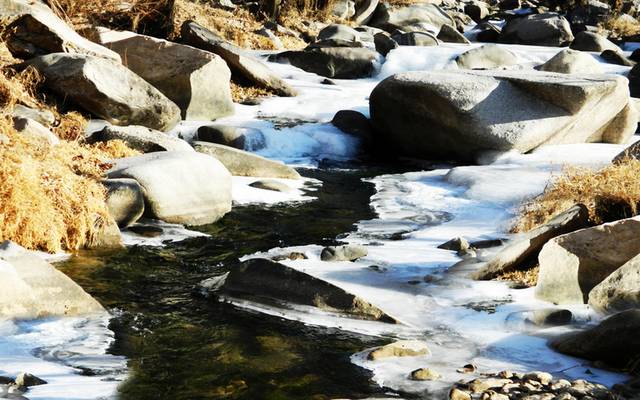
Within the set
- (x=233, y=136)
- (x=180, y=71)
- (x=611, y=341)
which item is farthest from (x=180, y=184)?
(x=180, y=71)

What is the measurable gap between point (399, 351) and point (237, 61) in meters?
11.2

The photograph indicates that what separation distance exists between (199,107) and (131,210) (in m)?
5.70

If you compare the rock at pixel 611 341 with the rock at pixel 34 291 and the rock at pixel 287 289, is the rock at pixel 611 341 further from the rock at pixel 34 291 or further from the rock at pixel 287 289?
the rock at pixel 34 291

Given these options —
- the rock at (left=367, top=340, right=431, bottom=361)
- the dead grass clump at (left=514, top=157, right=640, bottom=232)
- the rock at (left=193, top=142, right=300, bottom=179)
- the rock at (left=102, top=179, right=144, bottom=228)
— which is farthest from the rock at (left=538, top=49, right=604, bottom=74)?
the rock at (left=367, top=340, right=431, bottom=361)

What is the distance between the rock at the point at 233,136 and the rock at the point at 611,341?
826 centimetres

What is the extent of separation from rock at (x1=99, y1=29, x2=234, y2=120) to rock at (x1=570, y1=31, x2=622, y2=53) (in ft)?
36.1

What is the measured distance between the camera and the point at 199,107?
1370 centimetres

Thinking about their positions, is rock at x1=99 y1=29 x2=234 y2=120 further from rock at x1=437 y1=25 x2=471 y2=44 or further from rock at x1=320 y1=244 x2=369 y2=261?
rock at x1=437 y1=25 x2=471 y2=44

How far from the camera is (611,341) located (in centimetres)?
500

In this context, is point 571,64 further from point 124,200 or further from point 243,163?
point 124,200

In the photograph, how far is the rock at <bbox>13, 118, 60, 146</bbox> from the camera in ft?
30.0

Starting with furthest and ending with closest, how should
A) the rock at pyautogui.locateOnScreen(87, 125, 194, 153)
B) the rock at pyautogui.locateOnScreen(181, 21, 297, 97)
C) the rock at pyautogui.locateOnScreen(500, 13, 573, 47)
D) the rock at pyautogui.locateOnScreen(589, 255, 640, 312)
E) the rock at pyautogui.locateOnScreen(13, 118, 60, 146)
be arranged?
the rock at pyautogui.locateOnScreen(500, 13, 573, 47) → the rock at pyautogui.locateOnScreen(181, 21, 297, 97) → the rock at pyautogui.locateOnScreen(87, 125, 194, 153) → the rock at pyautogui.locateOnScreen(13, 118, 60, 146) → the rock at pyautogui.locateOnScreen(589, 255, 640, 312)

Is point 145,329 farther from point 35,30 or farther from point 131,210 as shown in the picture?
point 35,30

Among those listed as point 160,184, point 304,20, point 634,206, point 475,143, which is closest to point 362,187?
point 475,143
